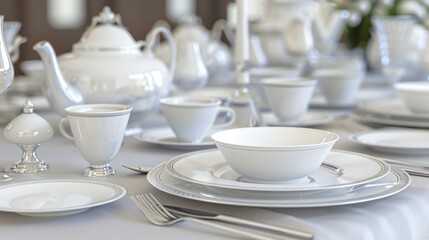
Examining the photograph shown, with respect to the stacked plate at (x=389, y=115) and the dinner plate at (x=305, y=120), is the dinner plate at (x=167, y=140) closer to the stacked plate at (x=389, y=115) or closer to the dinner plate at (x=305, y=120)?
the dinner plate at (x=305, y=120)

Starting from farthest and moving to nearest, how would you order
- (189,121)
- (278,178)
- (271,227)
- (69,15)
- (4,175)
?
(69,15), (189,121), (4,175), (278,178), (271,227)

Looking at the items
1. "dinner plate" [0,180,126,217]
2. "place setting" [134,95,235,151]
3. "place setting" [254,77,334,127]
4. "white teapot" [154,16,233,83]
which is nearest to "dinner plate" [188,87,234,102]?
"white teapot" [154,16,233,83]

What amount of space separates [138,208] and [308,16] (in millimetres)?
1238

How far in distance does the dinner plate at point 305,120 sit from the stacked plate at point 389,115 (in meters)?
0.05

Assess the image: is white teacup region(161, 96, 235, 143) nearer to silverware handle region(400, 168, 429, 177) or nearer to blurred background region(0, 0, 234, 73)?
silverware handle region(400, 168, 429, 177)

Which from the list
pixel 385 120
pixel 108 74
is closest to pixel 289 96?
pixel 385 120

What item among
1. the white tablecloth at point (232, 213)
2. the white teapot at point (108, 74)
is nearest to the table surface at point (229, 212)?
the white tablecloth at point (232, 213)

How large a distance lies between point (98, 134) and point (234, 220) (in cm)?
24

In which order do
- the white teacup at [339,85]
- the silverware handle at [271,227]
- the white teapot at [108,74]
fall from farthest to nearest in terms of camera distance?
the white teacup at [339,85]
the white teapot at [108,74]
the silverware handle at [271,227]

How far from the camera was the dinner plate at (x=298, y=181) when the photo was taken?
64 cm

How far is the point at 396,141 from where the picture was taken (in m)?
0.95

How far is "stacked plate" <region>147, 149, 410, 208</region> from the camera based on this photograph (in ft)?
2.05

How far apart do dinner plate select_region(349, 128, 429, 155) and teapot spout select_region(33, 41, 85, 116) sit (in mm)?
364

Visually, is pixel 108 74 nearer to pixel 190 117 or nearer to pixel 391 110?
pixel 190 117
